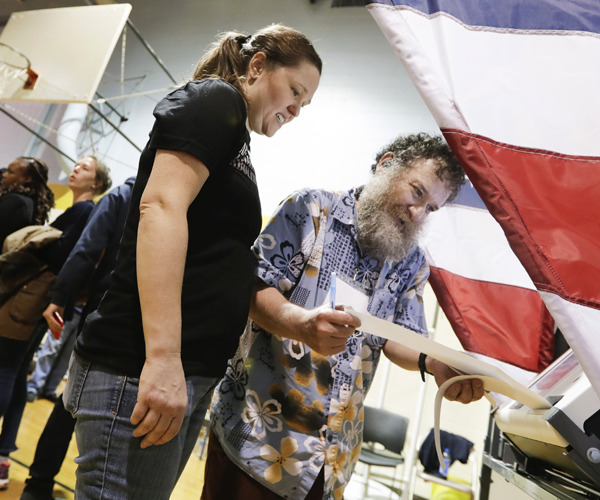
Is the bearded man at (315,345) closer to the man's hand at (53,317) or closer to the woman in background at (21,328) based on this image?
the man's hand at (53,317)

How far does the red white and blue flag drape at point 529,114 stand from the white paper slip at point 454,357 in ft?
0.38

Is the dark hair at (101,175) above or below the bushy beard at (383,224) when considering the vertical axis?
above

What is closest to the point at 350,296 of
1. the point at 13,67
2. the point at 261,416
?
the point at 261,416

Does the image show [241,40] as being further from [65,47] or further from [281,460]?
[65,47]

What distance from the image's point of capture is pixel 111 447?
2.12 ft

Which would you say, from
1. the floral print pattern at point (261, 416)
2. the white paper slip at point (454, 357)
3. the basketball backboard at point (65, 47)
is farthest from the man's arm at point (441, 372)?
the basketball backboard at point (65, 47)

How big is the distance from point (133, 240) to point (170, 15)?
13.6ft

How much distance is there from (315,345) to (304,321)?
0.05m

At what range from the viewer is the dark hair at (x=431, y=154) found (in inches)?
51.1

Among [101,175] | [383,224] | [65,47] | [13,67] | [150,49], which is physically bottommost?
[383,224]

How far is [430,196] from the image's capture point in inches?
50.0

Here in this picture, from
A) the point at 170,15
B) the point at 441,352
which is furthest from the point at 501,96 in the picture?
the point at 170,15

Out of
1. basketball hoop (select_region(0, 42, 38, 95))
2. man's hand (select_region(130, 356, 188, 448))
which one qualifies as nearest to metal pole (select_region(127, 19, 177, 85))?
basketball hoop (select_region(0, 42, 38, 95))

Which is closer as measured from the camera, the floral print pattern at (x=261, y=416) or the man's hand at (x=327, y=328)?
the man's hand at (x=327, y=328)
